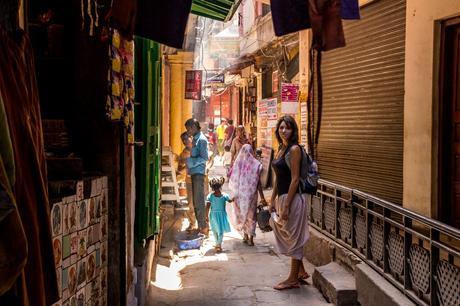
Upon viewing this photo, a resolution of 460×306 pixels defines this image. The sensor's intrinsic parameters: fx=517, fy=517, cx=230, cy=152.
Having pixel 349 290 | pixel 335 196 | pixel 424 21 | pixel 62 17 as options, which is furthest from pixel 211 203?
pixel 62 17

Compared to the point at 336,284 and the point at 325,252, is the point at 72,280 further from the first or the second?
the point at 325,252

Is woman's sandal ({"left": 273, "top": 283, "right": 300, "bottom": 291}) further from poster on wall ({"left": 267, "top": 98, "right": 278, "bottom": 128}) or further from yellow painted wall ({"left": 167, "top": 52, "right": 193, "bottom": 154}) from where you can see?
poster on wall ({"left": 267, "top": 98, "right": 278, "bottom": 128})

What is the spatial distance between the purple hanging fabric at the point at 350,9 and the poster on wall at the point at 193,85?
11372 millimetres

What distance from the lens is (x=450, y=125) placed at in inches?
224

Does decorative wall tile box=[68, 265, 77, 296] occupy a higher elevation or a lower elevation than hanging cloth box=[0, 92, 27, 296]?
lower

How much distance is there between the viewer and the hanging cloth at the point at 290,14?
4023mm

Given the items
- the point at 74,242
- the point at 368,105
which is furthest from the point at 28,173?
the point at 368,105

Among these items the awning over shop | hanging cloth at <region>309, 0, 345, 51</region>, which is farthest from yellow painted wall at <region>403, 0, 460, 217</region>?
hanging cloth at <region>309, 0, 345, 51</region>

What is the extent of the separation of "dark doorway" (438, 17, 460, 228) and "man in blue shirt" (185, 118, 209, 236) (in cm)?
511

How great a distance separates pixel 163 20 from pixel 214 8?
2.19m

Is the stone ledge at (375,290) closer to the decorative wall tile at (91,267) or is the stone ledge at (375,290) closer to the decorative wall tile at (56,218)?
the decorative wall tile at (91,267)

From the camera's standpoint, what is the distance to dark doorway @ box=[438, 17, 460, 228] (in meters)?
5.57

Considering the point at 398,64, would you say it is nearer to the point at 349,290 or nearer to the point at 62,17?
the point at 349,290

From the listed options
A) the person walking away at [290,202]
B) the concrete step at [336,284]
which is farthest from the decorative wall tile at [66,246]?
the person walking away at [290,202]
